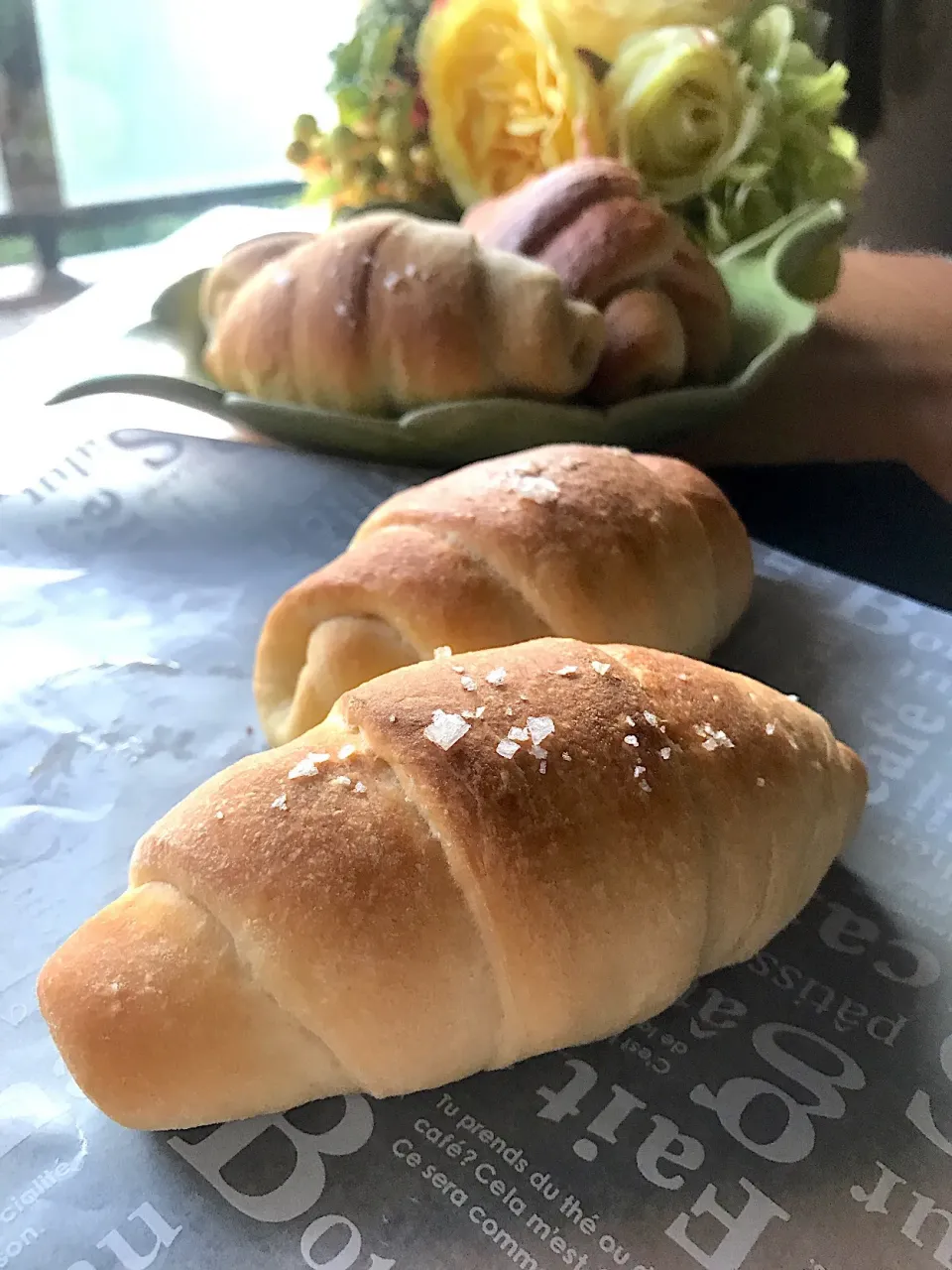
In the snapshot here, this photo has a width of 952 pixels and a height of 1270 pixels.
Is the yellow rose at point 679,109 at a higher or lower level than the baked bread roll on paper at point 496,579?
higher

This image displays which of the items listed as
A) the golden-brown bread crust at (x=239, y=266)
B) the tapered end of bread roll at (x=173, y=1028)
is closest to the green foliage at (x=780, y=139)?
the golden-brown bread crust at (x=239, y=266)

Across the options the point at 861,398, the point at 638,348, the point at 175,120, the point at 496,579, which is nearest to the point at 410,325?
the point at 638,348

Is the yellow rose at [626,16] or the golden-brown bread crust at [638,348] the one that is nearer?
the golden-brown bread crust at [638,348]

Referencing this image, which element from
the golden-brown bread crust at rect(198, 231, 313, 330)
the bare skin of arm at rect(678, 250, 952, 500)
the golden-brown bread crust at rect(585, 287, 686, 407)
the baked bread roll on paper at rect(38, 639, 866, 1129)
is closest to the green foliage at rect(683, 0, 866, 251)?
the bare skin of arm at rect(678, 250, 952, 500)

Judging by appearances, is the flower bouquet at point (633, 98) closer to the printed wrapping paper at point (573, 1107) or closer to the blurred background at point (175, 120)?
the blurred background at point (175, 120)

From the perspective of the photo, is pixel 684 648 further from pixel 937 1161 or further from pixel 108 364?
pixel 108 364

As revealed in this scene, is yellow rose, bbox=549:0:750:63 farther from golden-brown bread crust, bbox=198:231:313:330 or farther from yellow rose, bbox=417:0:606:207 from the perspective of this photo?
golden-brown bread crust, bbox=198:231:313:330
